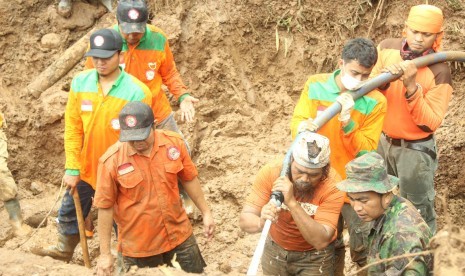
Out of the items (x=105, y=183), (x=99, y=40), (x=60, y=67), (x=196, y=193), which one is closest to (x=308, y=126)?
(x=196, y=193)

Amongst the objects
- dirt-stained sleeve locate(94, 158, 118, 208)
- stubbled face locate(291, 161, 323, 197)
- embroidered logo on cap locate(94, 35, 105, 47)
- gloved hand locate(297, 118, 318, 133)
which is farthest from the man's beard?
embroidered logo on cap locate(94, 35, 105, 47)

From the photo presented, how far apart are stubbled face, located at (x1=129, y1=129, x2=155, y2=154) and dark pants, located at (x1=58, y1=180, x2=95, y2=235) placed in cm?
123

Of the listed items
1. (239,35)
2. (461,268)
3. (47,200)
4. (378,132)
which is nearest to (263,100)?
(239,35)

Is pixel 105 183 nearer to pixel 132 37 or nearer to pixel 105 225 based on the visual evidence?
pixel 105 225

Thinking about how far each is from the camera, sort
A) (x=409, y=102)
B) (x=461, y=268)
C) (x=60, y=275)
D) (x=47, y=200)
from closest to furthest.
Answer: (x=461, y=268) < (x=60, y=275) < (x=409, y=102) < (x=47, y=200)

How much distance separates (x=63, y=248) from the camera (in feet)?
24.9

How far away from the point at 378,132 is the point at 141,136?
1874 millimetres

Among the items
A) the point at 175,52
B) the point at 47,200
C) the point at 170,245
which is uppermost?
the point at 175,52

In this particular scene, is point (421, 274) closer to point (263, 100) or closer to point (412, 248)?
point (412, 248)

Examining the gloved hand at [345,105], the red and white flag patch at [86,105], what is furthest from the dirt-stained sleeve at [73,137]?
the gloved hand at [345,105]

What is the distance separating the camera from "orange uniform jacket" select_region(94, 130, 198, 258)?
20.1 feet

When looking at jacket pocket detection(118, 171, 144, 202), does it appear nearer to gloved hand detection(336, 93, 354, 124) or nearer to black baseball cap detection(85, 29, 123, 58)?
black baseball cap detection(85, 29, 123, 58)

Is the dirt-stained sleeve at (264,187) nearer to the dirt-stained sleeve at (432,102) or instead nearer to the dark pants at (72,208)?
the dirt-stained sleeve at (432,102)

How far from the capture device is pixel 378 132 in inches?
248
